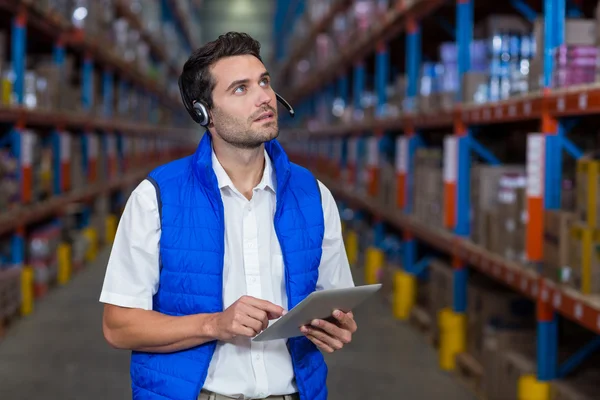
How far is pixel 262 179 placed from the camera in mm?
1977

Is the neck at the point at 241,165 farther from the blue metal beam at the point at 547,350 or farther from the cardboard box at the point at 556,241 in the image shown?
the blue metal beam at the point at 547,350

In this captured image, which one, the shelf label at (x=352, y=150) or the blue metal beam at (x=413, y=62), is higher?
the blue metal beam at (x=413, y=62)

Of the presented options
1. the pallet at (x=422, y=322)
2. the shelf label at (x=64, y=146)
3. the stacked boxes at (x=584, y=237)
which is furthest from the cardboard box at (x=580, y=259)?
the shelf label at (x=64, y=146)

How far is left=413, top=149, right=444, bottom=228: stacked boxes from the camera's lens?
18.0 feet

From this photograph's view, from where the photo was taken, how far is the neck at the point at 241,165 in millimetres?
1970

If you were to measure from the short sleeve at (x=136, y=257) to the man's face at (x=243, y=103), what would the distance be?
258 mm

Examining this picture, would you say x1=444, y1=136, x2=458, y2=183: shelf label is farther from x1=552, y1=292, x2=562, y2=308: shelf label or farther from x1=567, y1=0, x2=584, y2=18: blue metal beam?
x1=552, y1=292, x2=562, y2=308: shelf label

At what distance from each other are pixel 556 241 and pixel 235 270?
6.47 feet

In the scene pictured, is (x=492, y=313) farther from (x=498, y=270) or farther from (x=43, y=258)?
(x=43, y=258)

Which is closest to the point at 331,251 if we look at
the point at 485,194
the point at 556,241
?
the point at 556,241

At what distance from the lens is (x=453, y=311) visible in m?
5.04

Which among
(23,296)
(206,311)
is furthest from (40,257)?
(206,311)

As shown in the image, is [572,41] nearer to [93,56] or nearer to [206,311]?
[206,311]

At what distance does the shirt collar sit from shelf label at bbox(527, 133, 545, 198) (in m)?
1.86
